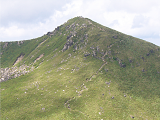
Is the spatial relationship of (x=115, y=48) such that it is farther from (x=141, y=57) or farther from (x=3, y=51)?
(x=3, y=51)

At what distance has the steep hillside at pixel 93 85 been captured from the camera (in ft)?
156

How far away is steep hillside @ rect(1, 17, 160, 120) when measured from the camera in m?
47.5

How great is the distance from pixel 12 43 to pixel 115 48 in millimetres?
205705

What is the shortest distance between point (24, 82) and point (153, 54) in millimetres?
127162

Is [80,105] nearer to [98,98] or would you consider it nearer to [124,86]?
[98,98]

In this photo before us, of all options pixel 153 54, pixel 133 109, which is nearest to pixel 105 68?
pixel 133 109

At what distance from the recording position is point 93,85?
63219mm

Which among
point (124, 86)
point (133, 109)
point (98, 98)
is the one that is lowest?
point (133, 109)

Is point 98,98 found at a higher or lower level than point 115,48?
lower

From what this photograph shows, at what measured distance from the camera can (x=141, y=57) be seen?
3292 inches

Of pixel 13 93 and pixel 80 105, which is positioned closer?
pixel 80 105

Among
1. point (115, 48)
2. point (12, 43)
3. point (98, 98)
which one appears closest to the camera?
point (98, 98)

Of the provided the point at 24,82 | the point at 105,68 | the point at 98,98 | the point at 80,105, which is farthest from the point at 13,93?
the point at 105,68

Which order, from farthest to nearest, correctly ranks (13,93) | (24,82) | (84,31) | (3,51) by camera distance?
(3,51)
(84,31)
(24,82)
(13,93)
